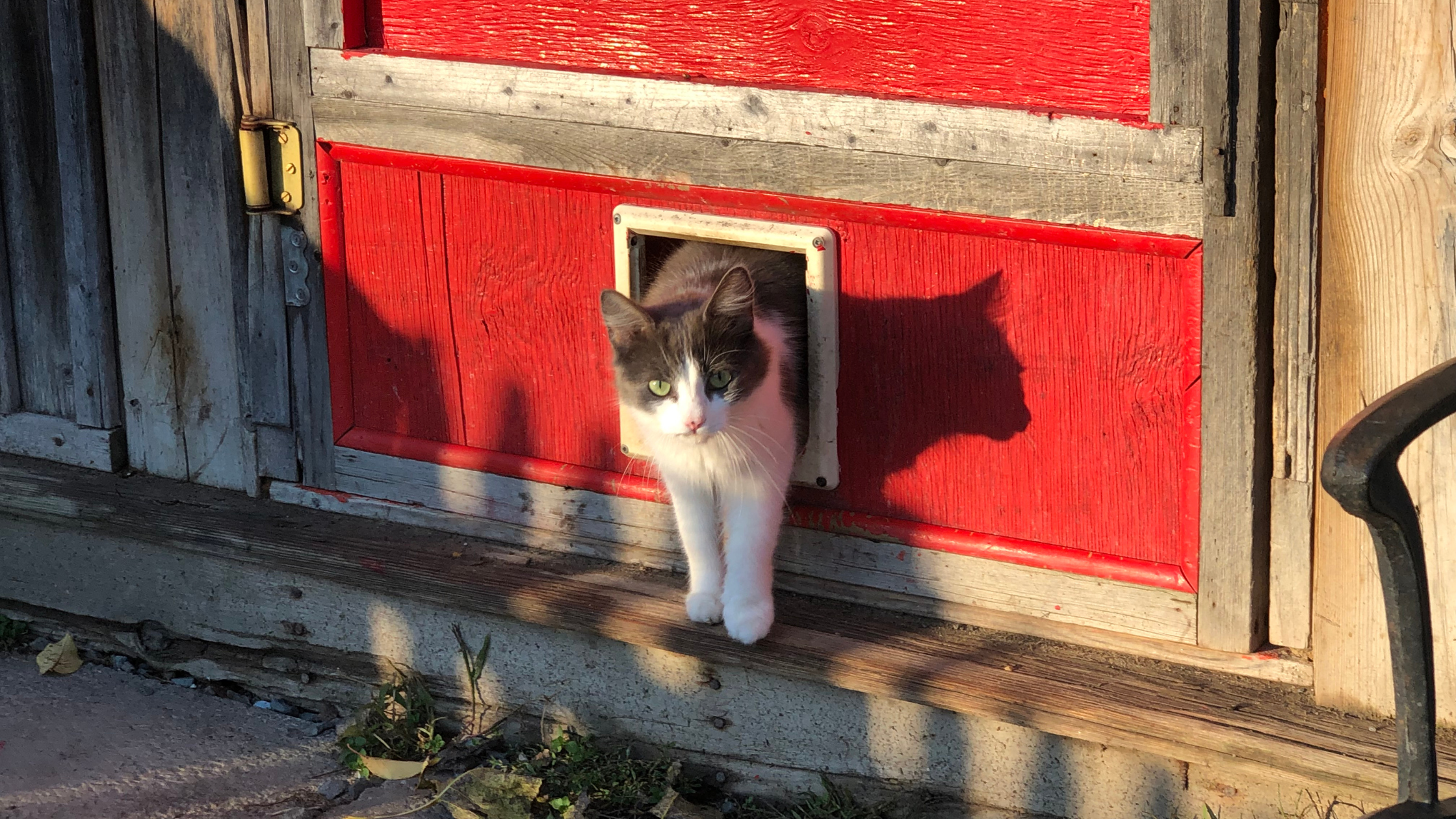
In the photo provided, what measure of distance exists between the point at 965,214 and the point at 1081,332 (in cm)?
31

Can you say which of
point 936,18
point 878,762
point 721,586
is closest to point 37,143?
point 721,586

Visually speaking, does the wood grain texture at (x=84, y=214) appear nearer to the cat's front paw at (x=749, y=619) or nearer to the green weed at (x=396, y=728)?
the green weed at (x=396, y=728)

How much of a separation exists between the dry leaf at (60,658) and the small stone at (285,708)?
0.55 meters

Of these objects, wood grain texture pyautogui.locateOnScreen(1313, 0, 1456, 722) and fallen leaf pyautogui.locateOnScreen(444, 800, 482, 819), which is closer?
wood grain texture pyautogui.locateOnScreen(1313, 0, 1456, 722)

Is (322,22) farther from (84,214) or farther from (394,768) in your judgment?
(394,768)

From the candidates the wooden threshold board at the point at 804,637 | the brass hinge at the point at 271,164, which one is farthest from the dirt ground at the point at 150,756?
the brass hinge at the point at 271,164

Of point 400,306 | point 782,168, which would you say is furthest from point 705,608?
point 400,306

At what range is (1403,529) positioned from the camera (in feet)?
5.19

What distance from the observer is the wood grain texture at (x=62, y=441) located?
3.78 metres

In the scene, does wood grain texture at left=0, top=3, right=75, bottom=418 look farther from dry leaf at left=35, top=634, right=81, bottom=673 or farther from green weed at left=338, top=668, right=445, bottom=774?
green weed at left=338, top=668, right=445, bottom=774

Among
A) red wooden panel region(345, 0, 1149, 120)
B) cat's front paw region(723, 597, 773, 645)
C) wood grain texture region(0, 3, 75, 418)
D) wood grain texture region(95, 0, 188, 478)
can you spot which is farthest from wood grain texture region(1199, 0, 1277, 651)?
wood grain texture region(0, 3, 75, 418)

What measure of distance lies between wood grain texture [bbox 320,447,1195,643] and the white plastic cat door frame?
0.18 metres

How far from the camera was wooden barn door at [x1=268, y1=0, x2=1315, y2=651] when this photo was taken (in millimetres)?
2520

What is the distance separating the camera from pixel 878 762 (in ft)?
9.56
